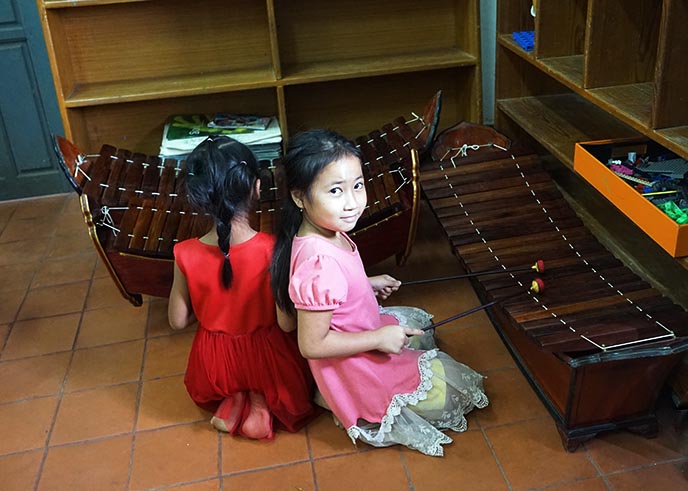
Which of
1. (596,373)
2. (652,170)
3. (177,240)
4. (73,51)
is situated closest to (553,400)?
(596,373)

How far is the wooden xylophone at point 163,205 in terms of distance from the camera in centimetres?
229

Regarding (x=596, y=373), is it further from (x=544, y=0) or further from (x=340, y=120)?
(x=340, y=120)

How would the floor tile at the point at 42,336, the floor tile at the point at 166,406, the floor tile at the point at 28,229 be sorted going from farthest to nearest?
the floor tile at the point at 28,229 < the floor tile at the point at 42,336 < the floor tile at the point at 166,406

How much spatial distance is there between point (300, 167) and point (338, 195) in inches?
4.5

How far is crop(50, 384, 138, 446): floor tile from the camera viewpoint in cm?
212

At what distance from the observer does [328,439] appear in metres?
2.03

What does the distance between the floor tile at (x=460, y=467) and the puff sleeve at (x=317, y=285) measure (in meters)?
0.54

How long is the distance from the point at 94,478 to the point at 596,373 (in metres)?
1.39

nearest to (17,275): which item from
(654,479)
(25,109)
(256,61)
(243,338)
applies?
(25,109)

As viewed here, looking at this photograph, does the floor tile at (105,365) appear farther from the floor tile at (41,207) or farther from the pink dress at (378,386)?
the floor tile at (41,207)

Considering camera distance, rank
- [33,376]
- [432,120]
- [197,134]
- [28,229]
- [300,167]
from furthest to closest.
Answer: [28,229] < [197,134] < [432,120] < [33,376] < [300,167]

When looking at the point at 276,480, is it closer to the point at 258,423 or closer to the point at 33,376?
the point at 258,423

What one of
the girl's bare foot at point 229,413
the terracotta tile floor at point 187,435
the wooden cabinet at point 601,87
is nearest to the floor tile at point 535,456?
the terracotta tile floor at point 187,435

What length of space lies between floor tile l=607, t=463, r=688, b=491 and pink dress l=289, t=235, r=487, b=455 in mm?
434
